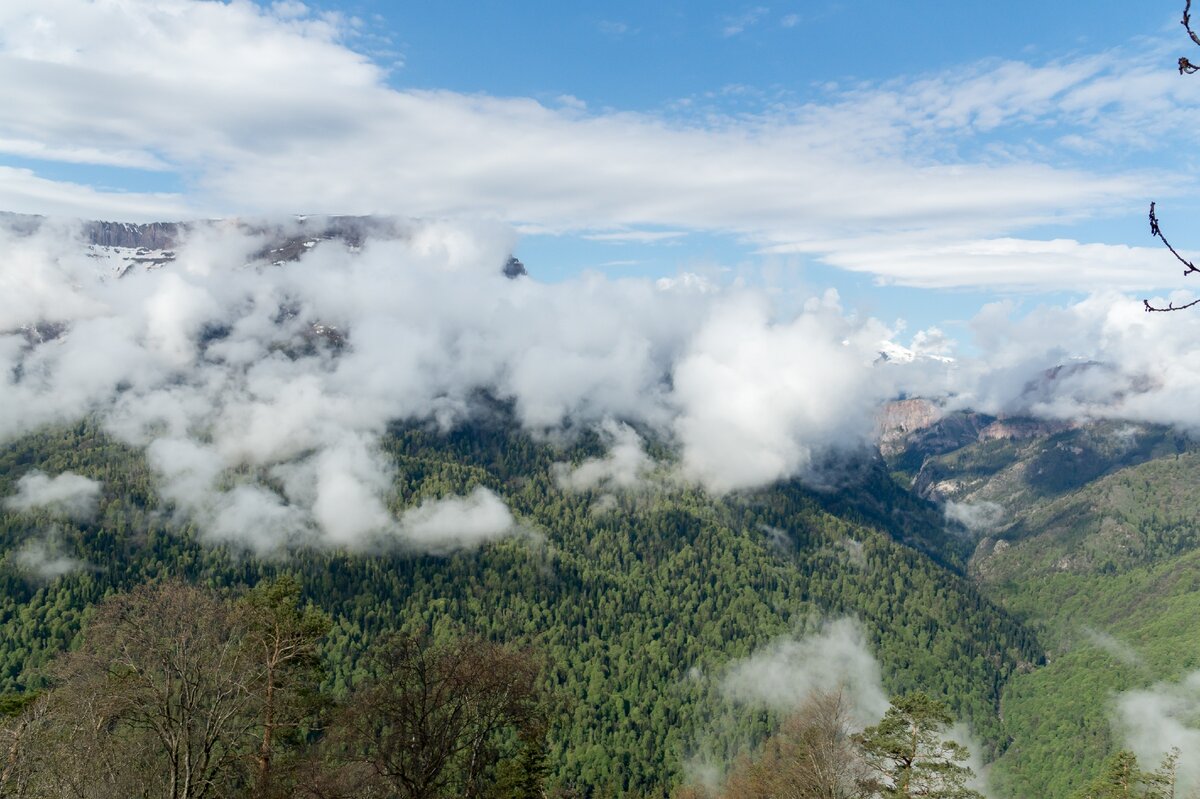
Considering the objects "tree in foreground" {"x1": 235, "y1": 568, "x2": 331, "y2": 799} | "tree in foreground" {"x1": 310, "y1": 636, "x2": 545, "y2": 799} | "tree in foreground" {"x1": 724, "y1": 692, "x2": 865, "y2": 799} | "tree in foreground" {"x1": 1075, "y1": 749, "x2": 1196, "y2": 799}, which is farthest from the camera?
"tree in foreground" {"x1": 1075, "y1": 749, "x2": 1196, "y2": 799}

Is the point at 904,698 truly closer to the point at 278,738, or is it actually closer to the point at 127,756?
the point at 278,738

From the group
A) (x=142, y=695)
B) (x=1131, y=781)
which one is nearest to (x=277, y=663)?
(x=142, y=695)

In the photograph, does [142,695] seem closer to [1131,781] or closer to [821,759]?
[821,759]

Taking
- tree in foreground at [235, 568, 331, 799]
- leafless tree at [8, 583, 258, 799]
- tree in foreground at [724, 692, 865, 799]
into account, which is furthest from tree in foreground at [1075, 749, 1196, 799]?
leafless tree at [8, 583, 258, 799]

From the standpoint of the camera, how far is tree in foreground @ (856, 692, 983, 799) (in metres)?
41.5

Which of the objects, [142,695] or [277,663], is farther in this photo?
[277,663]

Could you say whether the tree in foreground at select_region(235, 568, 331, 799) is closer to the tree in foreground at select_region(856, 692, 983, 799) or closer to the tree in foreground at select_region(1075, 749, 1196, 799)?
the tree in foreground at select_region(856, 692, 983, 799)

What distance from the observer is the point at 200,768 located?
107 ft

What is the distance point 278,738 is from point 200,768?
720cm

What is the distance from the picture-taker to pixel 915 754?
4381 centimetres

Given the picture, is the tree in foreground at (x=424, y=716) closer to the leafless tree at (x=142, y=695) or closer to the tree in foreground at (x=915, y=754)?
the leafless tree at (x=142, y=695)

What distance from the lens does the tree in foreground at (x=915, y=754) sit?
136ft

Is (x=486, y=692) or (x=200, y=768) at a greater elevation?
(x=486, y=692)

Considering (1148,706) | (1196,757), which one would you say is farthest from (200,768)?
(1148,706)
